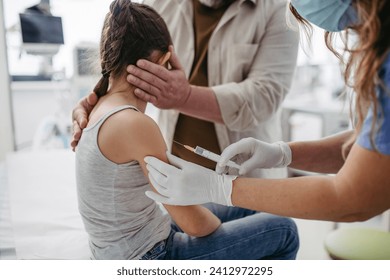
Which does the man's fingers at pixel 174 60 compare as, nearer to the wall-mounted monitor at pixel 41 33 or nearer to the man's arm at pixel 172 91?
the man's arm at pixel 172 91

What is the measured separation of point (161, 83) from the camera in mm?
1071

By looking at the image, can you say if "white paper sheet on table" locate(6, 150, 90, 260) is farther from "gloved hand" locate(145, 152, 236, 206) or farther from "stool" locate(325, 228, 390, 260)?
"stool" locate(325, 228, 390, 260)

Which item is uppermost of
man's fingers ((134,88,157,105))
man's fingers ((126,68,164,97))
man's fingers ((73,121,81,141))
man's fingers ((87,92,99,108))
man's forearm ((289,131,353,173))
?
man's fingers ((126,68,164,97))

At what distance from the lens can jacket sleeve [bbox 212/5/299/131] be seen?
1159 mm

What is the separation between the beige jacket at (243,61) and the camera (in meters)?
1.15

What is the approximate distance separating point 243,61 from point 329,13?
38 centimetres

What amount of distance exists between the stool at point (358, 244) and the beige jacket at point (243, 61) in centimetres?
47

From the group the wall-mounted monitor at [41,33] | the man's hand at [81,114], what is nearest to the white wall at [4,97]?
the wall-mounted monitor at [41,33]

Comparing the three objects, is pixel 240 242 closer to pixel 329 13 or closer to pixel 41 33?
pixel 329 13

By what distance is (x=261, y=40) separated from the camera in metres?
1.17

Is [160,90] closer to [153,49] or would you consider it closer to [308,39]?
[153,49]

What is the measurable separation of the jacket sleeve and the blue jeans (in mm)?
303

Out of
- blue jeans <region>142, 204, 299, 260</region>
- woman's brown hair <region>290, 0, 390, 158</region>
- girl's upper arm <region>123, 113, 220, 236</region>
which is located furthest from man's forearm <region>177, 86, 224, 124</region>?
woman's brown hair <region>290, 0, 390, 158</region>

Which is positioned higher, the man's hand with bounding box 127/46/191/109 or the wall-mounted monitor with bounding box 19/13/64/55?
the wall-mounted monitor with bounding box 19/13/64/55
